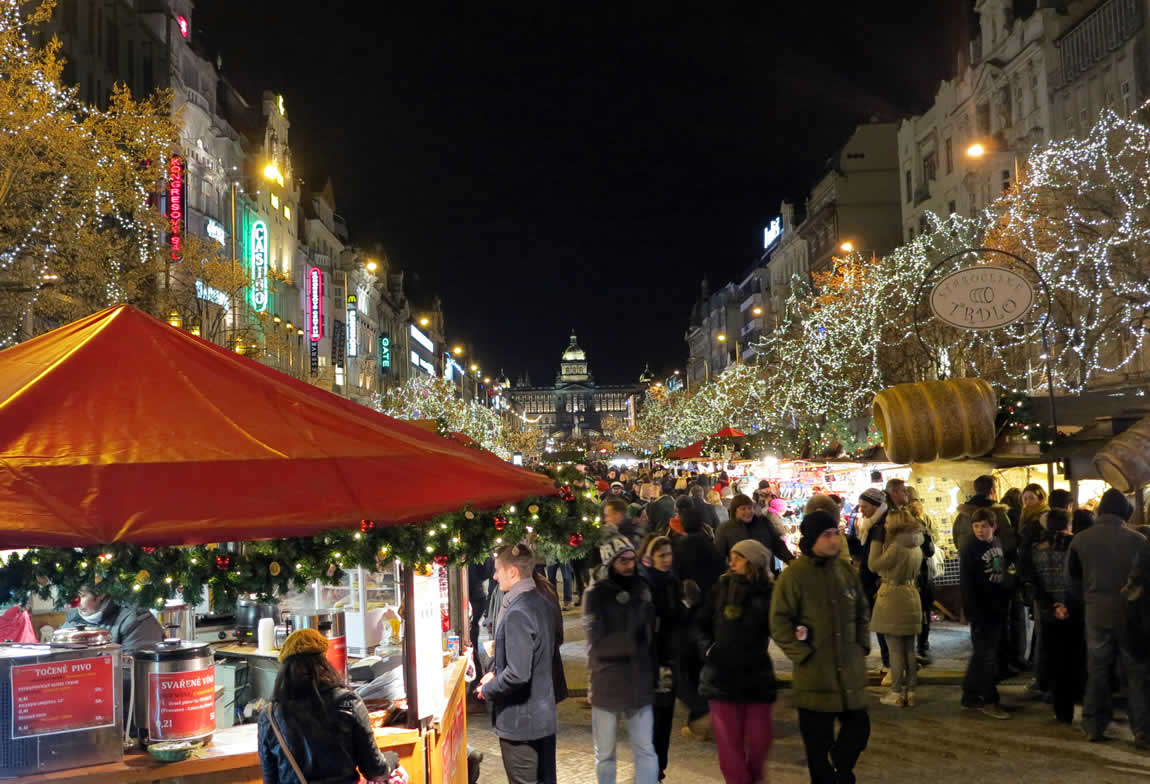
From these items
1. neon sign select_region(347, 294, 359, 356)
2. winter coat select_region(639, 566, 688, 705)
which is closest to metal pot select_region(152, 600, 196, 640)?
winter coat select_region(639, 566, 688, 705)

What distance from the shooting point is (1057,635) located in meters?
9.77

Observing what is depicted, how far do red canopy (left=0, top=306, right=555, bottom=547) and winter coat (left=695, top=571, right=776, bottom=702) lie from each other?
182 centimetres

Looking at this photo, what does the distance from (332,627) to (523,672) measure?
115 centimetres

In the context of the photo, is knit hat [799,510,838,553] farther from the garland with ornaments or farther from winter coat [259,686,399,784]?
winter coat [259,686,399,784]

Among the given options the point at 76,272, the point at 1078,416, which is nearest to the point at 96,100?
the point at 76,272

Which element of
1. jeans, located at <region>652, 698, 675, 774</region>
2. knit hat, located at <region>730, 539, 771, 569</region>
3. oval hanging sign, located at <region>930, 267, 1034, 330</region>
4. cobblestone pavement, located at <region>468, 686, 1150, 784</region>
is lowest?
cobblestone pavement, located at <region>468, 686, 1150, 784</region>

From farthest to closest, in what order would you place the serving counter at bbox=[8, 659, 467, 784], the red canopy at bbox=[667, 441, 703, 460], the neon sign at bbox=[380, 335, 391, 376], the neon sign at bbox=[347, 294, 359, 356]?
1. the neon sign at bbox=[380, 335, 391, 376]
2. the neon sign at bbox=[347, 294, 359, 356]
3. the red canopy at bbox=[667, 441, 703, 460]
4. the serving counter at bbox=[8, 659, 467, 784]

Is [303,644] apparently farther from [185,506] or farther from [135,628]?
[135,628]

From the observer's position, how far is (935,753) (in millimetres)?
8859

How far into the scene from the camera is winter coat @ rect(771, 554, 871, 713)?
6.68 meters

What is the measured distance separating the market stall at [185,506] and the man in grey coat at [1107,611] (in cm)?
521

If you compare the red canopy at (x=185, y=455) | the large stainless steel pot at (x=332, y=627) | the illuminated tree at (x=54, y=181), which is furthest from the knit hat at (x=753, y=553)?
the illuminated tree at (x=54, y=181)

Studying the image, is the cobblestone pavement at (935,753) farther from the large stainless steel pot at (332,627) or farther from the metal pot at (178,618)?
the large stainless steel pot at (332,627)

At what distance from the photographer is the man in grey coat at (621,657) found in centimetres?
698
